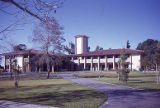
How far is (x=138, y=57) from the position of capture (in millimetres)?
42375

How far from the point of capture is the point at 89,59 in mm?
52781

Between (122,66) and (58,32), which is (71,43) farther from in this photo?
(122,66)

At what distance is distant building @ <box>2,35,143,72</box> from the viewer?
4306cm

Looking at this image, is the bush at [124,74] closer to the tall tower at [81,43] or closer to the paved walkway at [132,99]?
the paved walkway at [132,99]

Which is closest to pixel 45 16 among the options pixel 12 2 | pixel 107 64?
pixel 12 2

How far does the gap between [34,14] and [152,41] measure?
282 ft

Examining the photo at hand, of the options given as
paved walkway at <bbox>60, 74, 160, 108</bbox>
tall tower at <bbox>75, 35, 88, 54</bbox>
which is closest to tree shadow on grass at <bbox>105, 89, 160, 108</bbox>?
paved walkway at <bbox>60, 74, 160, 108</bbox>

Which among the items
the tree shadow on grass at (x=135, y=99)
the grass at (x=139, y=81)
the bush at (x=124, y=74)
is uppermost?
the bush at (x=124, y=74)

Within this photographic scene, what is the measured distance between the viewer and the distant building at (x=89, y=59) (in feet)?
141

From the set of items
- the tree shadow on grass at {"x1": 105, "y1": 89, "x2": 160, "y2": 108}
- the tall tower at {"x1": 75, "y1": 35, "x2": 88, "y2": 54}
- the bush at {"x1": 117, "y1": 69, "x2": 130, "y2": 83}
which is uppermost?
the tall tower at {"x1": 75, "y1": 35, "x2": 88, "y2": 54}

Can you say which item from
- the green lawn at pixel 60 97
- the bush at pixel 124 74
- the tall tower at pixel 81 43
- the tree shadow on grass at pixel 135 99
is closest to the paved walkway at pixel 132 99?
the tree shadow on grass at pixel 135 99

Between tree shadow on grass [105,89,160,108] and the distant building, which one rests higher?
the distant building

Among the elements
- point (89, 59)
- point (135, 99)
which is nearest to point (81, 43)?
point (89, 59)

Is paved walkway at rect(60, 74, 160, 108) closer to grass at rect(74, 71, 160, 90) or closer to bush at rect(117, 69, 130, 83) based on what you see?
grass at rect(74, 71, 160, 90)
